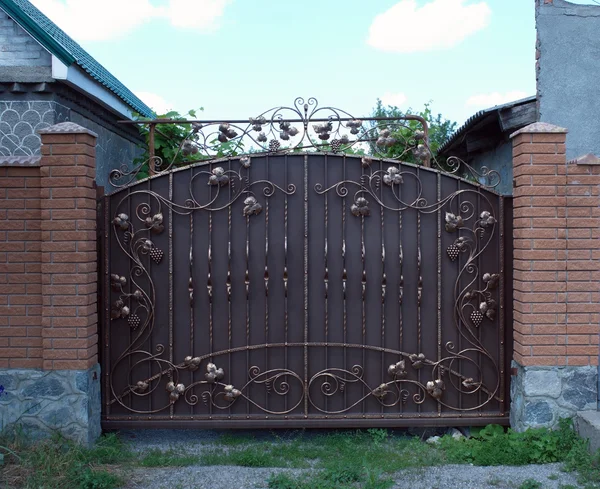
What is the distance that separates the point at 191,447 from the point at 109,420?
613 millimetres

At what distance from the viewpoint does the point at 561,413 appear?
4.15 meters

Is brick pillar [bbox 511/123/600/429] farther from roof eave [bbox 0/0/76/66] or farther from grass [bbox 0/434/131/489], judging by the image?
roof eave [bbox 0/0/76/66]

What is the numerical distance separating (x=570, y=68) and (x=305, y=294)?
3.86m

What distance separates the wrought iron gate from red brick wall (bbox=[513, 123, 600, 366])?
30 centimetres

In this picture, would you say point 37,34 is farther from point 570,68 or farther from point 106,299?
point 570,68

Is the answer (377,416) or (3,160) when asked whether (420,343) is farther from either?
(3,160)

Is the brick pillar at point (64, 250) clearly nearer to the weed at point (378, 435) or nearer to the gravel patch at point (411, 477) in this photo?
the gravel patch at point (411, 477)

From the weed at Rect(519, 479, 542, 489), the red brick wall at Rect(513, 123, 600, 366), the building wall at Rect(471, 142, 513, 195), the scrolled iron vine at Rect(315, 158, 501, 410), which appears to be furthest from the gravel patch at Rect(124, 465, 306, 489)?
the building wall at Rect(471, 142, 513, 195)

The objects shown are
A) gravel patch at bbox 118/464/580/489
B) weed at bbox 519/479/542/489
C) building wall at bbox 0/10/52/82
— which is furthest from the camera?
building wall at bbox 0/10/52/82

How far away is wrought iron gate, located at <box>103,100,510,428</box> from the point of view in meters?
4.43

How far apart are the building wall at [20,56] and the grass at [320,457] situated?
372cm

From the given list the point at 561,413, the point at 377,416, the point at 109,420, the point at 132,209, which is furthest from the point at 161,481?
the point at 561,413

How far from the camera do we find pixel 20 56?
6289 mm

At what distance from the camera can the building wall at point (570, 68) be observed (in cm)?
618
